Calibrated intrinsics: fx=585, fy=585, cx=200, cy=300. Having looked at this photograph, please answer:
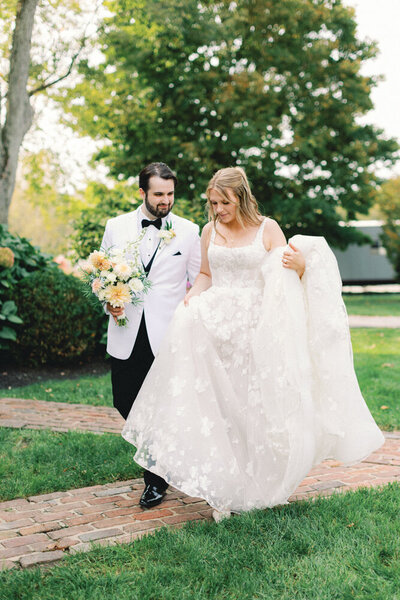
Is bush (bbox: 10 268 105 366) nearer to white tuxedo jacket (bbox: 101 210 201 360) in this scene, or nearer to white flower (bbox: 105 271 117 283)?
white tuxedo jacket (bbox: 101 210 201 360)

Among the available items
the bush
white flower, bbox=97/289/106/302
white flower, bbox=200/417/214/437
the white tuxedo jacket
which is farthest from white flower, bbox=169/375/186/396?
the bush

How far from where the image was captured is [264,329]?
12.4ft

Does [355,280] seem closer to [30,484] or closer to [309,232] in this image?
[309,232]

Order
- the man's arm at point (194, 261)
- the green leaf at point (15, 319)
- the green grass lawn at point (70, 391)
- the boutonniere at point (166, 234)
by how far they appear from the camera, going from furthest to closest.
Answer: the green leaf at point (15, 319) → the green grass lawn at point (70, 391) → the man's arm at point (194, 261) → the boutonniere at point (166, 234)

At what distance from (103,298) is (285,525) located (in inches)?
73.9

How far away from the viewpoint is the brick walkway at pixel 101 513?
340 cm

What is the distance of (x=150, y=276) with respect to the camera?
14.0ft

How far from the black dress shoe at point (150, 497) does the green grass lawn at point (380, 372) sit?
297cm

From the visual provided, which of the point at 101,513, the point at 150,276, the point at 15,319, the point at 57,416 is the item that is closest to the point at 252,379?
the point at 150,276

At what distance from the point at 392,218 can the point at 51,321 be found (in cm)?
2447

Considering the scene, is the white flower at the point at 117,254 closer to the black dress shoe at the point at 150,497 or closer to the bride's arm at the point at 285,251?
the bride's arm at the point at 285,251

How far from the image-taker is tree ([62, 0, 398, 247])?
774 inches

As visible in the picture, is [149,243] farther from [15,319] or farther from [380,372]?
[380,372]

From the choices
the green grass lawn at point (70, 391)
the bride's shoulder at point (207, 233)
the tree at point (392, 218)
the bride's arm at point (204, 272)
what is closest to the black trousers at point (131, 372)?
the bride's arm at point (204, 272)
